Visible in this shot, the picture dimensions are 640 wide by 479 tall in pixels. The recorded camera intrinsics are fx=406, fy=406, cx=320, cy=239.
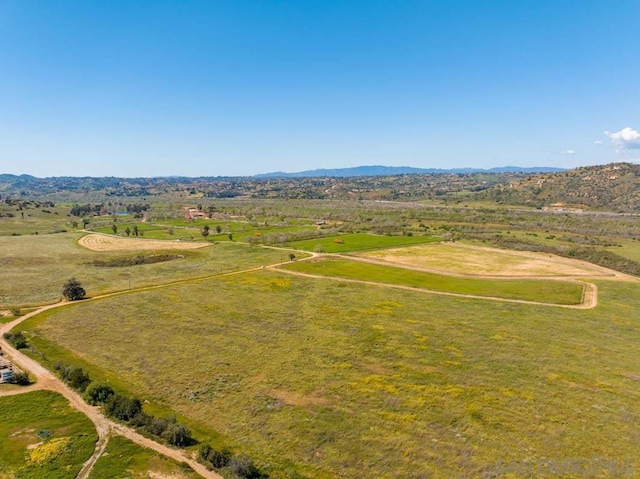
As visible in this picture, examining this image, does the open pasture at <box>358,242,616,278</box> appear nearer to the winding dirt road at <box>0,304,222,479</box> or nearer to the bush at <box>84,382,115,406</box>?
the bush at <box>84,382,115,406</box>

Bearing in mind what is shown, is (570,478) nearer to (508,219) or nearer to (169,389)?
(169,389)

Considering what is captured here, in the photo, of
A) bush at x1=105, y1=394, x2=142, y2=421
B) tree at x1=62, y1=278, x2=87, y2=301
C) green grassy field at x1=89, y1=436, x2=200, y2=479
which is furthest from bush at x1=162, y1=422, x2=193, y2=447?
tree at x1=62, y1=278, x2=87, y2=301

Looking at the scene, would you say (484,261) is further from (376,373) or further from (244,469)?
(244,469)

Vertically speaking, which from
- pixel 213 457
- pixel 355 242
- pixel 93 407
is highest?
pixel 355 242

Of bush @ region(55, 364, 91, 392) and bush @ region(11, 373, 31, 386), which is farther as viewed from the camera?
bush @ region(11, 373, 31, 386)

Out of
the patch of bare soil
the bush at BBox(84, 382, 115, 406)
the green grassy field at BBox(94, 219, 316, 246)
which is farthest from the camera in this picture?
the green grassy field at BBox(94, 219, 316, 246)

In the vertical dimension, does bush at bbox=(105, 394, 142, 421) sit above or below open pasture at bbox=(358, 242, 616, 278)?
below

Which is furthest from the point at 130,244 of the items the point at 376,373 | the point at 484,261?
the point at 376,373
